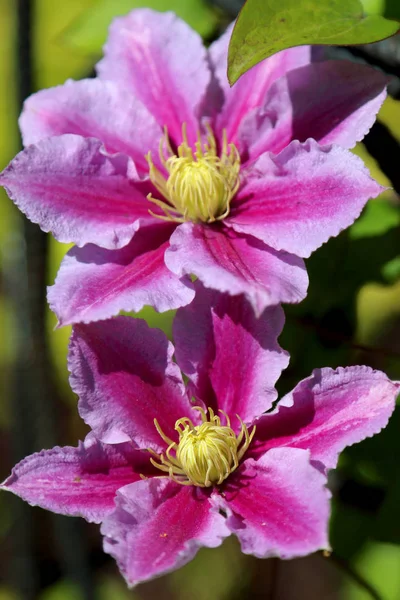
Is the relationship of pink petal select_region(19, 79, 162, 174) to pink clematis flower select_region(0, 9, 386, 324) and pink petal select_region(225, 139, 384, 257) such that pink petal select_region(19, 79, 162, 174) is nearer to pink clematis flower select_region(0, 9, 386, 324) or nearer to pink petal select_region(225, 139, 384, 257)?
pink clematis flower select_region(0, 9, 386, 324)

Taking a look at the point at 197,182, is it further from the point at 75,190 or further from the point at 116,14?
the point at 116,14

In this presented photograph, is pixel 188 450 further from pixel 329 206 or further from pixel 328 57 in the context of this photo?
pixel 328 57

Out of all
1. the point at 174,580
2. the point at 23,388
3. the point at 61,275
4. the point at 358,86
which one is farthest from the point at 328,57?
the point at 174,580

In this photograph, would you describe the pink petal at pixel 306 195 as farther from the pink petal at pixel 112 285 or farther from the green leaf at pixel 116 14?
the green leaf at pixel 116 14

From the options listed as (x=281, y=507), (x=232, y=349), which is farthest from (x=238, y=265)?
(x=281, y=507)

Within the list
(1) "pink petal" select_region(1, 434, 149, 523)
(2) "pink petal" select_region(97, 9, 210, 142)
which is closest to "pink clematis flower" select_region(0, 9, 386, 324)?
(2) "pink petal" select_region(97, 9, 210, 142)

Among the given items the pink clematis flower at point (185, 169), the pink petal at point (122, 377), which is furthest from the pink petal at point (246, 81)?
the pink petal at point (122, 377)
